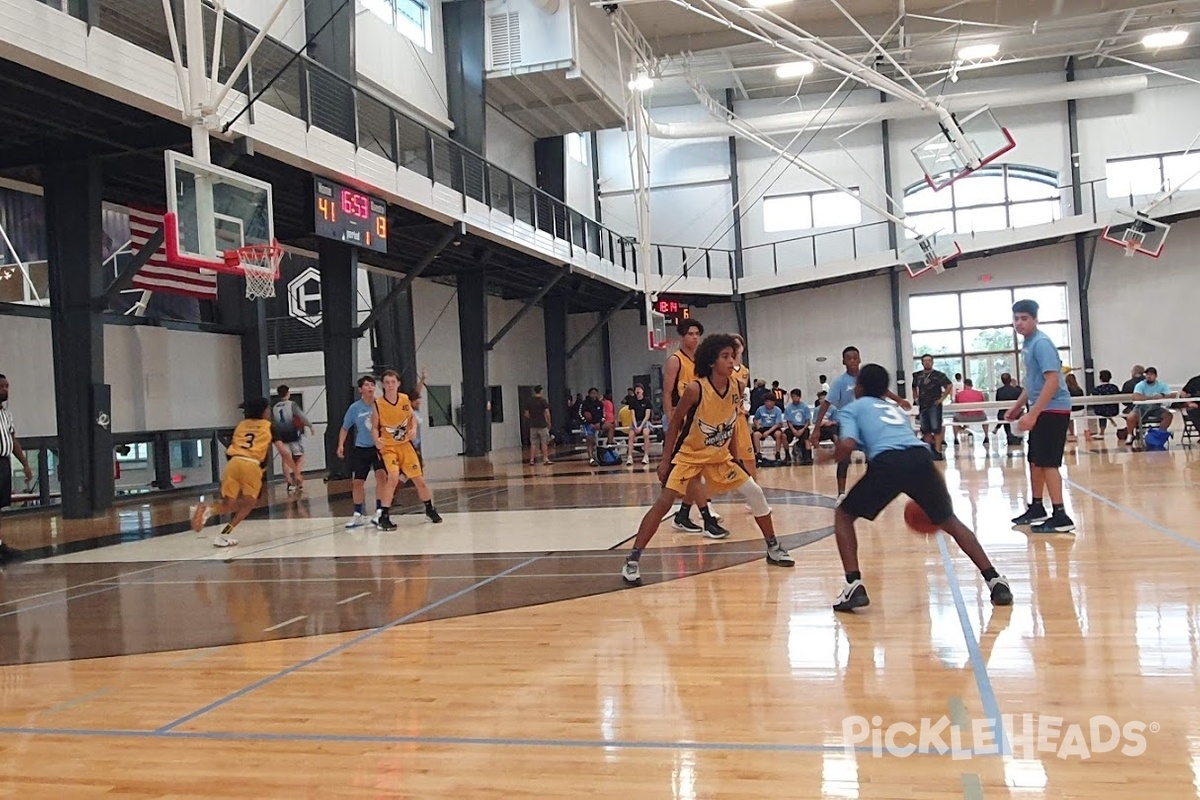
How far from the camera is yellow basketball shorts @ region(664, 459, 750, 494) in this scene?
598 cm

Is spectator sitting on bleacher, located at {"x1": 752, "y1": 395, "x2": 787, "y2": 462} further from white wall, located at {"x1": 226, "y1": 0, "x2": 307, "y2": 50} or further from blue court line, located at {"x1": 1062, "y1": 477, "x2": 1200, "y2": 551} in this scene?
white wall, located at {"x1": 226, "y1": 0, "x2": 307, "y2": 50}

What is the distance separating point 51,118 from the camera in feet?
35.6

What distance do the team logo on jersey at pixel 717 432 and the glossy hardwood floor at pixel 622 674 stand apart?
89 cm

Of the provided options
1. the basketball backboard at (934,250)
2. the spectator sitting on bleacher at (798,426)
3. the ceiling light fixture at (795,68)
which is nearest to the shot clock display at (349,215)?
the spectator sitting on bleacher at (798,426)

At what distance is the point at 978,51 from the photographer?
80.2ft

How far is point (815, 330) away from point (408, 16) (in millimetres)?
15960

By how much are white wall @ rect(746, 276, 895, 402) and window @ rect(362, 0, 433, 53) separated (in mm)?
14053

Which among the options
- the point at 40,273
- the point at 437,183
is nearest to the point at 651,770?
the point at 437,183

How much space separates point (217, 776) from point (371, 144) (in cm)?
1297

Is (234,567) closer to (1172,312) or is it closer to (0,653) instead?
(0,653)

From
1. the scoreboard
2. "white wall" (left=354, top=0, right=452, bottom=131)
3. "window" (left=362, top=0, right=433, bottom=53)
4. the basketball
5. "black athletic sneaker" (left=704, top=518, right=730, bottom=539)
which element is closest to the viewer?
the basketball

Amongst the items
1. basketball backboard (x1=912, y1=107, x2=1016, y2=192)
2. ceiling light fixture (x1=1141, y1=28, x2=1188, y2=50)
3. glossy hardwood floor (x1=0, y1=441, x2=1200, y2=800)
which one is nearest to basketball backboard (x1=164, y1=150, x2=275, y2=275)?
glossy hardwood floor (x1=0, y1=441, x2=1200, y2=800)

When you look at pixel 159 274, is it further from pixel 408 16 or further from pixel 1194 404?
pixel 1194 404

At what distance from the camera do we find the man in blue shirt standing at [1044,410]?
6.84 metres
